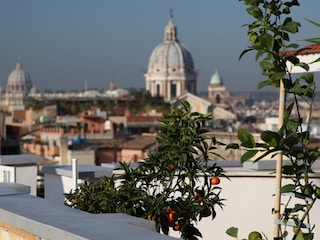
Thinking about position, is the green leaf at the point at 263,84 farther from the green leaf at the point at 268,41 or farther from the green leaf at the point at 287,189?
the green leaf at the point at 287,189

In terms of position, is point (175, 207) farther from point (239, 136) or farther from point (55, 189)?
point (55, 189)

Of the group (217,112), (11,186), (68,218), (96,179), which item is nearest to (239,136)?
(68,218)

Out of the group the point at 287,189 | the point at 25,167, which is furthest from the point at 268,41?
the point at 25,167

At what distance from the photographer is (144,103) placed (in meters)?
104

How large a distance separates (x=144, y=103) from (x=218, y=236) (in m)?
98.3

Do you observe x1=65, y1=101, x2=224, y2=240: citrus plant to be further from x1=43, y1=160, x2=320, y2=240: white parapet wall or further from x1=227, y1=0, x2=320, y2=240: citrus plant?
x1=43, y1=160, x2=320, y2=240: white parapet wall

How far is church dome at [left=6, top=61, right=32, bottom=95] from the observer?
17525 cm

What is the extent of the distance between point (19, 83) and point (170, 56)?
167 feet

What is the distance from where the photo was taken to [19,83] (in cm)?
17638

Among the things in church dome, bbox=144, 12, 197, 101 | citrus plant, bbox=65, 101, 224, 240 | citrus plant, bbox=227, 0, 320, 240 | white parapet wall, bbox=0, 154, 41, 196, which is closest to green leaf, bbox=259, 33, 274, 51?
citrus plant, bbox=227, 0, 320, 240

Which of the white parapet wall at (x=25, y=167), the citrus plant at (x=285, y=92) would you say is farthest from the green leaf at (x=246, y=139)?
the white parapet wall at (x=25, y=167)

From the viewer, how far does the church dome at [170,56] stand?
133 m

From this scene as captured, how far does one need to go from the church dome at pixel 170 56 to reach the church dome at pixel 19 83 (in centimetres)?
4330

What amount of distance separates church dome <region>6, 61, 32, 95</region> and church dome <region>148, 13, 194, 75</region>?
4330cm
